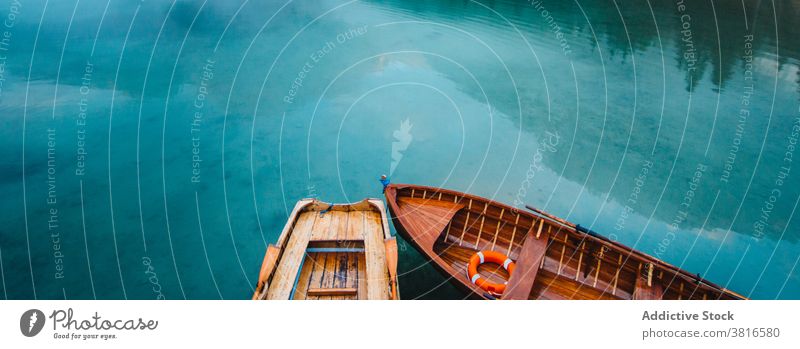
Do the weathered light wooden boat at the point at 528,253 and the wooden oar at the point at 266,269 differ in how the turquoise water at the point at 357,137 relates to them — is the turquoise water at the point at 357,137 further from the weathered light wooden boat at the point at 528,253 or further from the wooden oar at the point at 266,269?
the wooden oar at the point at 266,269

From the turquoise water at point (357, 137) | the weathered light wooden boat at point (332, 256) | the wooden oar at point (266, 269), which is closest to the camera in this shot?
the wooden oar at point (266, 269)

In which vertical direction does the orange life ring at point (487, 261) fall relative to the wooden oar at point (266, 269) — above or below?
below

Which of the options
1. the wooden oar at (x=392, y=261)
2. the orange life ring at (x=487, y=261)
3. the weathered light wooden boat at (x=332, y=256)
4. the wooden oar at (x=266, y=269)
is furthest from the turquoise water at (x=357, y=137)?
the wooden oar at (x=266, y=269)

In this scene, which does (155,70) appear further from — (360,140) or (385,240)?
(385,240)

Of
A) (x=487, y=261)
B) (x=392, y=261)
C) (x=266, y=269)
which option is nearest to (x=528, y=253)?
(x=487, y=261)

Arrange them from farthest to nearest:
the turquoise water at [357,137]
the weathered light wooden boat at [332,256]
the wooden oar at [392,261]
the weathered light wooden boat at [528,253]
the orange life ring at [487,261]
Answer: the turquoise water at [357,137] → the orange life ring at [487,261] → the weathered light wooden boat at [528,253] → the weathered light wooden boat at [332,256] → the wooden oar at [392,261]

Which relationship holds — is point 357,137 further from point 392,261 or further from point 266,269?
point 266,269
